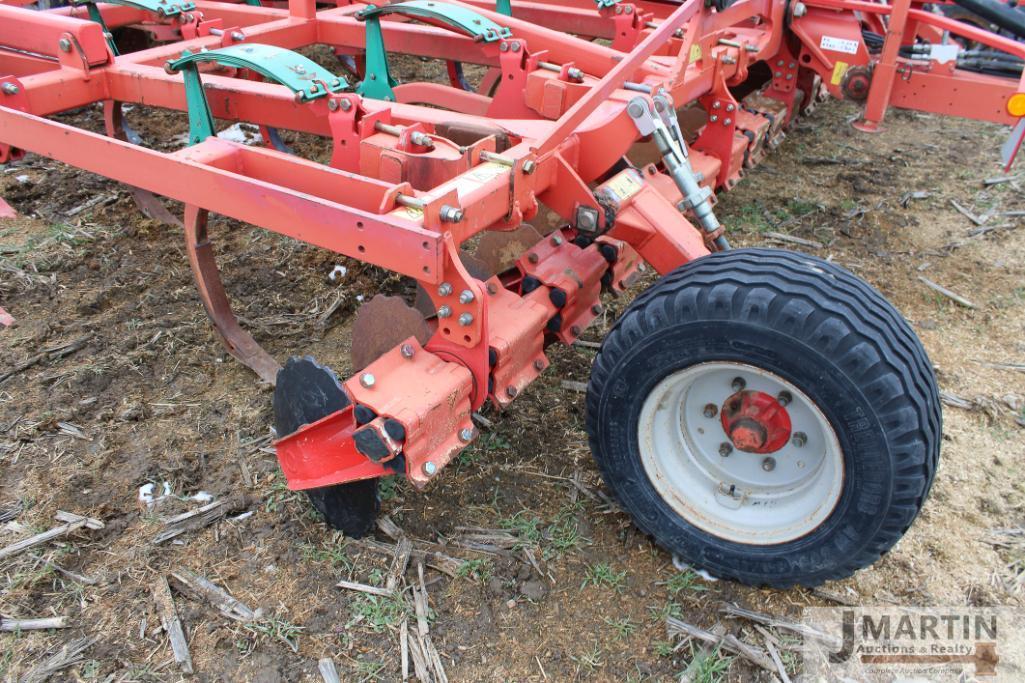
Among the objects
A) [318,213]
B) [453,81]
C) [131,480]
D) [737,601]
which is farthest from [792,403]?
[453,81]

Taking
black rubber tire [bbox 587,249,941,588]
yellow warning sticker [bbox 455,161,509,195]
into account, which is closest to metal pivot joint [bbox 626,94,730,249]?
black rubber tire [bbox 587,249,941,588]

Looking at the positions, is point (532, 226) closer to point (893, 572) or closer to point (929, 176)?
point (893, 572)

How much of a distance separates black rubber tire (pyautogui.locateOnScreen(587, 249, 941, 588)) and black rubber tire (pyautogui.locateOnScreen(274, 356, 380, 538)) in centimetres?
81

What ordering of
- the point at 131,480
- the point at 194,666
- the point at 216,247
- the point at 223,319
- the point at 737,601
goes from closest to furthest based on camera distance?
the point at 194,666 < the point at 737,601 < the point at 131,480 < the point at 223,319 < the point at 216,247

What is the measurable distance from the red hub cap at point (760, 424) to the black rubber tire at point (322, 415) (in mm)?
1188

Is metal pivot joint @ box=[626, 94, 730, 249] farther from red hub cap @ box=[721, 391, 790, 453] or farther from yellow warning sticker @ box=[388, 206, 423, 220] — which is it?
yellow warning sticker @ box=[388, 206, 423, 220]

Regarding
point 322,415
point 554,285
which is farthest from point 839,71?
point 322,415

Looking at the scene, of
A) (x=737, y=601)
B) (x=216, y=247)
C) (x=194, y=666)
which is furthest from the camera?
(x=216, y=247)

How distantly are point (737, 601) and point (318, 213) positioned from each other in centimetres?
178

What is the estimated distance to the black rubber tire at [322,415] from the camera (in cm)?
235

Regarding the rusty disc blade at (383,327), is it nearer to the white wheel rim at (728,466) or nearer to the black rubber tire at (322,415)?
the black rubber tire at (322,415)

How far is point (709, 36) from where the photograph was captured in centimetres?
350

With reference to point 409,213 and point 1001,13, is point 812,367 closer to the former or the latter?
point 409,213

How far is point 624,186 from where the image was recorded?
2715 millimetres
